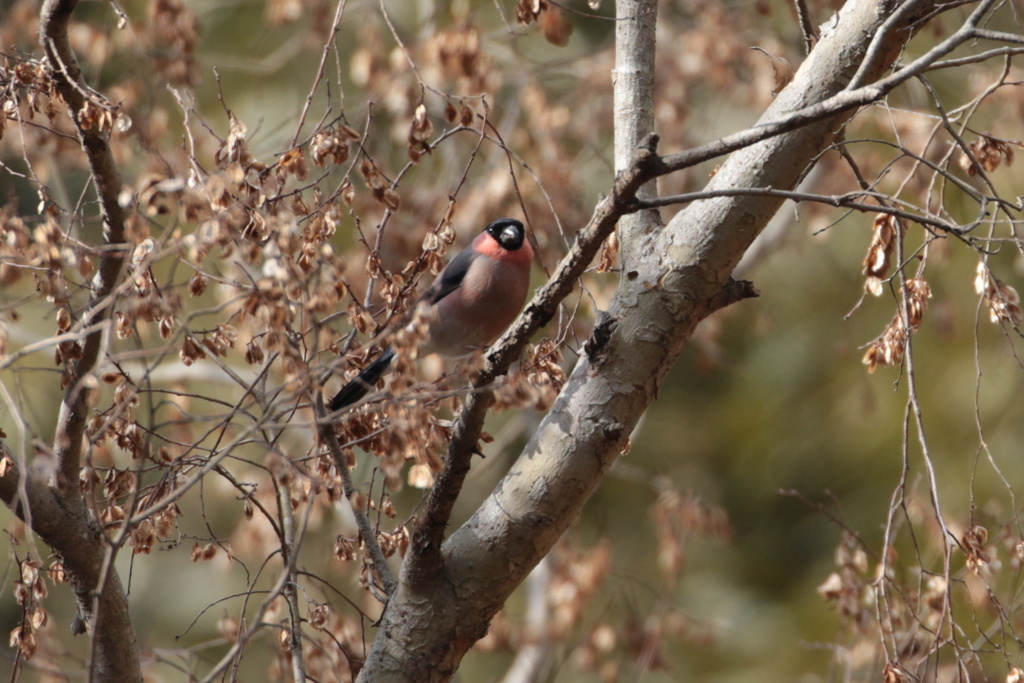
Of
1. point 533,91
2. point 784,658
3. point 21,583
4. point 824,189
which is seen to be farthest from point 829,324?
point 21,583

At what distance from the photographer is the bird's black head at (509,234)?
3.24m

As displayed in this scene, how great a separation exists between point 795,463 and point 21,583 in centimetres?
566

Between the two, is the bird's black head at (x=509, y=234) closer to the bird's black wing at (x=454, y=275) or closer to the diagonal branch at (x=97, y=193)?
the bird's black wing at (x=454, y=275)

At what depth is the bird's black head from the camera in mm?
3242

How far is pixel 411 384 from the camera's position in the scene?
1.67 metres

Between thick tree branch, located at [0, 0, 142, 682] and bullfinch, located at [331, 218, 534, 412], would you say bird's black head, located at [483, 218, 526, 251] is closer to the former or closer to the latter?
bullfinch, located at [331, 218, 534, 412]

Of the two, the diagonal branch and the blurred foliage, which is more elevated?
the blurred foliage

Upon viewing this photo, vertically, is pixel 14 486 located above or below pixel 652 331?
below

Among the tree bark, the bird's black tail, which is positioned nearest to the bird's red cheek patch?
the bird's black tail

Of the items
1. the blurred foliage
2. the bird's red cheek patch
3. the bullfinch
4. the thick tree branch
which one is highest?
the blurred foliage

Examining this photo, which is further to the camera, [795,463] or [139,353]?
[795,463]

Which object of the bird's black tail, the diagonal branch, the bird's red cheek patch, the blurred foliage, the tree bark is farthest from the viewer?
the blurred foliage

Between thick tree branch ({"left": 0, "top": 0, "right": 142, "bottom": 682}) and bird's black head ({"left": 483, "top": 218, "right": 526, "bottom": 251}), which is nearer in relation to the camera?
thick tree branch ({"left": 0, "top": 0, "right": 142, "bottom": 682})

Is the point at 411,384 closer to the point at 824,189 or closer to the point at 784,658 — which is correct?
the point at 824,189
